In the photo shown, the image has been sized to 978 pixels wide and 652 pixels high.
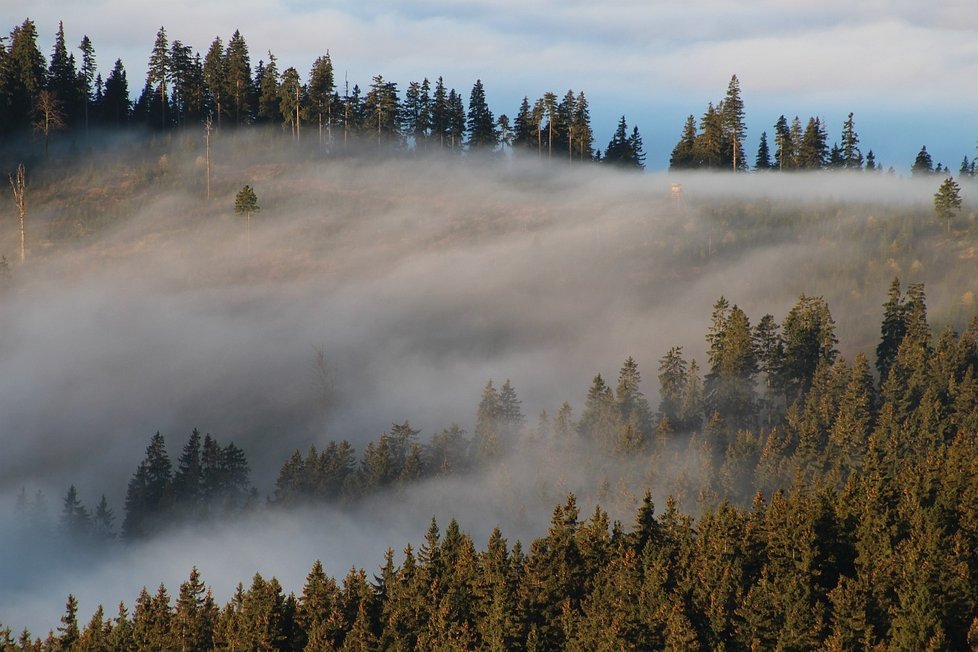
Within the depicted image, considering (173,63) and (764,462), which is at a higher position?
(173,63)

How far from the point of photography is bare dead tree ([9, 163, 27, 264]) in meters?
129

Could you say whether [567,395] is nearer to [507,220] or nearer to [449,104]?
[507,220]

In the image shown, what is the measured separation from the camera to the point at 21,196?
130 metres

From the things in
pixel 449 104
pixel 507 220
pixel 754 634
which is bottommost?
pixel 754 634

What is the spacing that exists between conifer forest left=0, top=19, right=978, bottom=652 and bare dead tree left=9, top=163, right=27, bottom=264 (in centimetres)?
73

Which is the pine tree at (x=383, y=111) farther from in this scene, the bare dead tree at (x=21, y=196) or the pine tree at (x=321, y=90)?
the bare dead tree at (x=21, y=196)

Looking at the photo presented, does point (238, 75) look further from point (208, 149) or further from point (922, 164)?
point (922, 164)

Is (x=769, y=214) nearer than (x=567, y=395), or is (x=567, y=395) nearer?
(x=567, y=395)

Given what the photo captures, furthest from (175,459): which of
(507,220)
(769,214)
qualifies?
(769,214)

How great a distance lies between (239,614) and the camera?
2036 inches

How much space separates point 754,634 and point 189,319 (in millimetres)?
89674

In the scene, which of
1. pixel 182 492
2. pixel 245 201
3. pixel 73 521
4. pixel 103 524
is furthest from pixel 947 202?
pixel 73 521

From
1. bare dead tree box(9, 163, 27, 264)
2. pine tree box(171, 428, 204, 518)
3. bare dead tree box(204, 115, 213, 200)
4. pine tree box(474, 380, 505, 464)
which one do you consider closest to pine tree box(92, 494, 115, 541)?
pine tree box(171, 428, 204, 518)

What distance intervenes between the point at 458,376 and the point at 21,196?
5567cm
